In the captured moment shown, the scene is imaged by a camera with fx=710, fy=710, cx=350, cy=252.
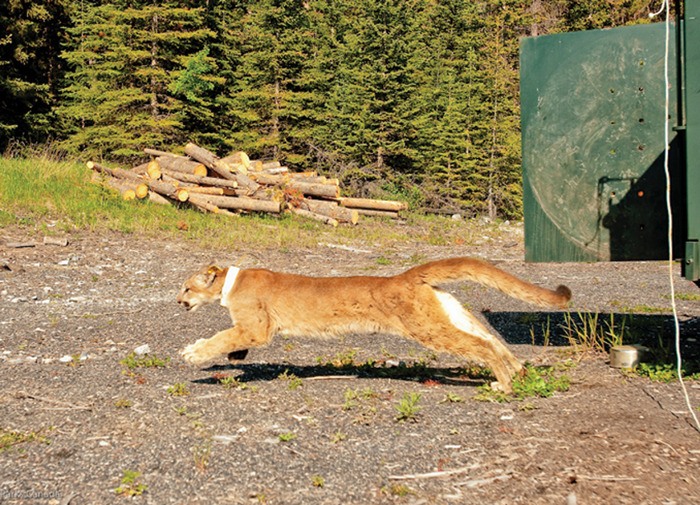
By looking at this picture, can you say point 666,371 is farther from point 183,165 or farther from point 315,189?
point 183,165

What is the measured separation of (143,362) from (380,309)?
289cm

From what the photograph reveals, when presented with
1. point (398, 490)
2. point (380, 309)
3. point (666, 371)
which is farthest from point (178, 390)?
point (666, 371)

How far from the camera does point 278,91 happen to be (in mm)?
29625

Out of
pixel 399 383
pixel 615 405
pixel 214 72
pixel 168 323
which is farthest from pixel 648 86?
pixel 214 72

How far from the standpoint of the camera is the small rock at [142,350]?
27.7ft

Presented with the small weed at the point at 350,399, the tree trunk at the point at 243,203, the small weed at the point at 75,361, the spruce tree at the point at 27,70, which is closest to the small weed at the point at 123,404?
the small weed at the point at 75,361

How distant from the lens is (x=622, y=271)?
16.7m

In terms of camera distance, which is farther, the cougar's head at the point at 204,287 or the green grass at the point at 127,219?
the green grass at the point at 127,219

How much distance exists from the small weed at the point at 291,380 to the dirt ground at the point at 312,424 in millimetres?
43

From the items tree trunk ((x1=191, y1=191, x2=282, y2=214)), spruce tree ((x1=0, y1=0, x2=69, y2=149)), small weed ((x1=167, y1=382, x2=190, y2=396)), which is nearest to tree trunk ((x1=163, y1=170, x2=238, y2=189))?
tree trunk ((x1=191, y1=191, x2=282, y2=214))

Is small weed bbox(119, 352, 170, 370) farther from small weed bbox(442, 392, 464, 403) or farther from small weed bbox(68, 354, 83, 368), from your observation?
small weed bbox(442, 392, 464, 403)

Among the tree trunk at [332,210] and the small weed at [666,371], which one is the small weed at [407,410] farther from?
the tree trunk at [332,210]

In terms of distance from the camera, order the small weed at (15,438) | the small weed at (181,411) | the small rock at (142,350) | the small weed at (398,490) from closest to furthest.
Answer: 1. the small weed at (398,490)
2. the small weed at (15,438)
3. the small weed at (181,411)
4. the small rock at (142,350)

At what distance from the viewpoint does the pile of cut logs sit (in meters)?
20.0
